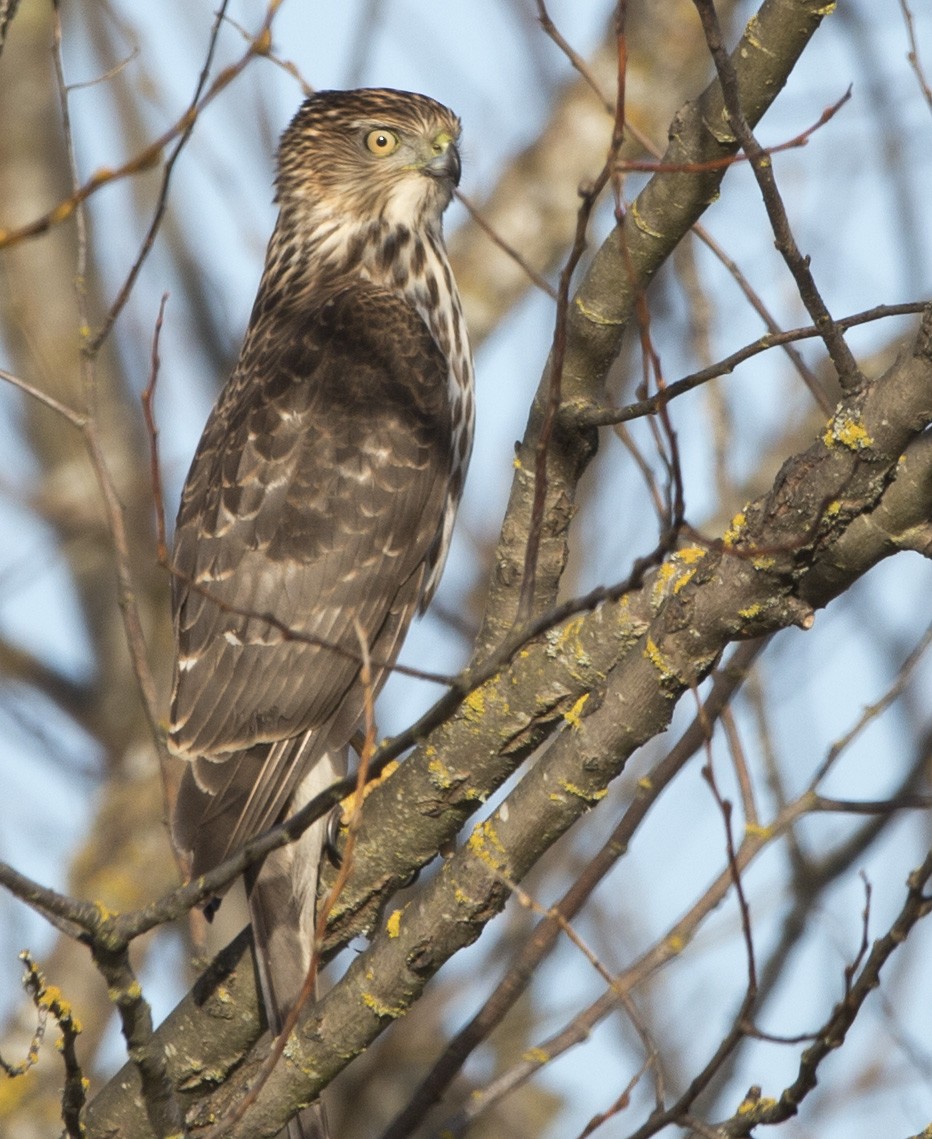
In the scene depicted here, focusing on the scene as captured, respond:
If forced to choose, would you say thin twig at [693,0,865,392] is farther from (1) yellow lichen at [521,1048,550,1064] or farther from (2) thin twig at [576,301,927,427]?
(1) yellow lichen at [521,1048,550,1064]

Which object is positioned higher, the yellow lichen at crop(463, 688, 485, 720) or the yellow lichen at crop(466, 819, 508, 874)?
the yellow lichen at crop(463, 688, 485, 720)

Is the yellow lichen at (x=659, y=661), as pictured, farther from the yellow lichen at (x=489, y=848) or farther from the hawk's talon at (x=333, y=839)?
the hawk's talon at (x=333, y=839)

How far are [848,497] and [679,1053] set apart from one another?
4259 mm

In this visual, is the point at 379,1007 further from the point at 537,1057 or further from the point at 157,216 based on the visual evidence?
the point at 157,216

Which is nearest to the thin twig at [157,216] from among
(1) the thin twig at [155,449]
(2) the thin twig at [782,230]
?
(1) the thin twig at [155,449]

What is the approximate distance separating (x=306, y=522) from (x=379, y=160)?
1809 millimetres

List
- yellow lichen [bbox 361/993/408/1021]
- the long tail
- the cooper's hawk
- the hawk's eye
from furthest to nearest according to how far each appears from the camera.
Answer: the hawk's eye, the cooper's hawk, the long tail, yellow lichen [bbox 361/993/408/1021]

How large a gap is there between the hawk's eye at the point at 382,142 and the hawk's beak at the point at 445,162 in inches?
7.2

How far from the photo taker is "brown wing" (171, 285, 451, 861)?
4.78 metres

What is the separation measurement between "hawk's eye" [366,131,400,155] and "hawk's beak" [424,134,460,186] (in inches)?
7.2

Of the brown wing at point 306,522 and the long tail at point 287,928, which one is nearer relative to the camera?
the long tail at point 287,928

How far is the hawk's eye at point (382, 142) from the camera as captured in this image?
6.23 m

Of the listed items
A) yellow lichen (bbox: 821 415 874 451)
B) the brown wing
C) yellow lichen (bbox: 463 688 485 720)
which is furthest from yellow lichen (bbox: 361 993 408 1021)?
yellow lichen (bbox: 821 415 874 451)

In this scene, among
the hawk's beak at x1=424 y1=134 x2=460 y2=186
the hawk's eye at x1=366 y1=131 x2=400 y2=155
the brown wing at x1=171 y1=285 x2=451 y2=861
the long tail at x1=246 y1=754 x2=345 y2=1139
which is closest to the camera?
the long tail at x1=246 y1=754 x2=345 y2=1139
